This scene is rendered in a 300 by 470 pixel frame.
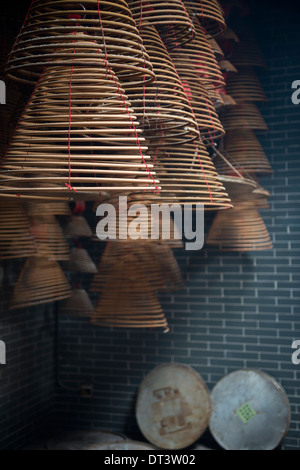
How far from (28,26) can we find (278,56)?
4110 millimetres

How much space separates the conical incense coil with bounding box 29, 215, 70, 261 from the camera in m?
4.38

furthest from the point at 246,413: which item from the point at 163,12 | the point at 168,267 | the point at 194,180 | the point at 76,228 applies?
the point at 163,12

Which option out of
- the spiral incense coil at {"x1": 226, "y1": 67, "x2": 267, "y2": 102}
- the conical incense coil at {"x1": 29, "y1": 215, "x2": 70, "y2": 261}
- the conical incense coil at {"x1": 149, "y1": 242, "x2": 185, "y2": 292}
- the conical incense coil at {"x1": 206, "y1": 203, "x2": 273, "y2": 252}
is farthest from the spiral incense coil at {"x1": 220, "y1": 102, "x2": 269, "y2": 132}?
the conical incense coil at {"x1": 29, "y1": 215, "x2": 70, "y2": 261}

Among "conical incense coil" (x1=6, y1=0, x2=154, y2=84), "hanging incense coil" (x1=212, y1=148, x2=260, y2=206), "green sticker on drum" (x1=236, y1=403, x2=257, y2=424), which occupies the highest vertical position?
"conical incense coil" (x1=6, y1=0, x2=154, y2=84)

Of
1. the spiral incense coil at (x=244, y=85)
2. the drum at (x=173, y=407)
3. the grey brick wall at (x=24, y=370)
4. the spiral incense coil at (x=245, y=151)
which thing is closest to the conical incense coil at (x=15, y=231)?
the grey brick wall at (x=24, y=370)

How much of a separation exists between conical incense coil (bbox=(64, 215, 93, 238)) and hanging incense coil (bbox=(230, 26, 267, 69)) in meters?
2.15

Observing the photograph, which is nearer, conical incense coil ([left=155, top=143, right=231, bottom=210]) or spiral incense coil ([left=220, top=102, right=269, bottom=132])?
conical incense coil ([left=155, top=143, right=231, bottom=210])

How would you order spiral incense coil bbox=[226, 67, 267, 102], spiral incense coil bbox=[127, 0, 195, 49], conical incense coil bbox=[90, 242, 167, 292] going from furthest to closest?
spiral incense coil bbox=[226, 67, 267, 102]
conical incense coil bbox=[90, 242, 167, 292]
spiral incense coil bbox=[127, 0, 195, 49]

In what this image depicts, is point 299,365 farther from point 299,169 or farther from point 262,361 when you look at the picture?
point 299,169

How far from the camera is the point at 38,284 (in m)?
4.29

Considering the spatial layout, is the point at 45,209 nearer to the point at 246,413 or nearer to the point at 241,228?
the point at 241,228

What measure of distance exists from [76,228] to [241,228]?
1570 millimetres

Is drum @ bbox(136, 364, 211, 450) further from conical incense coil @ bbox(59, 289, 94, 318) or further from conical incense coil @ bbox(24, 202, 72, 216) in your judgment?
conical incense coil @ bbox(24, 202, 72, 216)

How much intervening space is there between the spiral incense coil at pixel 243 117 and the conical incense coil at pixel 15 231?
2.13 m
